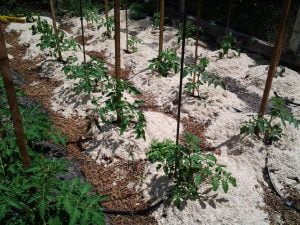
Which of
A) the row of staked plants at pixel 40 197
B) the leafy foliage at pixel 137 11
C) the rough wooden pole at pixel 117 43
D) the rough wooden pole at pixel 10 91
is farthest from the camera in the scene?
the leafy foliage at pixel 137 11

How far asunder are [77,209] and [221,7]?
10970 millimetres

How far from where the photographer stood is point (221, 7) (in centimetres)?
1180

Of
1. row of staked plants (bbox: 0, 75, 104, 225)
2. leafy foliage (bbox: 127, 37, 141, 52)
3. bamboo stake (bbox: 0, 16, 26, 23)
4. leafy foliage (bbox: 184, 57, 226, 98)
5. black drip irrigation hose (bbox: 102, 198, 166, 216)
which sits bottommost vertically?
black drip irrigation hose (bbox: 102, 198, 166, 216)

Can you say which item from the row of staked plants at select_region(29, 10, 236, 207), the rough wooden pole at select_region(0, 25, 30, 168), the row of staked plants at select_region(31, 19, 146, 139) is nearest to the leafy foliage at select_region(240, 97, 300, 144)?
the row of staked plants at select_region(29, 10, 236, 207)

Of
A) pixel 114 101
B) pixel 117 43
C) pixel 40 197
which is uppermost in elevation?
pixel 117 43

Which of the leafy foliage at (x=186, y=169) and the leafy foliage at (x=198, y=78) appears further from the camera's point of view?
the leafy foliage at (x=198, y=78)

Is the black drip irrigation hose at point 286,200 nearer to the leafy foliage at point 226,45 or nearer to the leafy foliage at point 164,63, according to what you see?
the leafy foliage at point 164,63

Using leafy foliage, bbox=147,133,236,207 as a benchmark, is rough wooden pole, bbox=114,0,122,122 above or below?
above

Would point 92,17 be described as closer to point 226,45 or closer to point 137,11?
point 137,11

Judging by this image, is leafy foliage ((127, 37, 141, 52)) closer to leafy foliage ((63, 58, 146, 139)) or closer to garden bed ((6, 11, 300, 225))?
garden bed ((6, 11, 300, 225))

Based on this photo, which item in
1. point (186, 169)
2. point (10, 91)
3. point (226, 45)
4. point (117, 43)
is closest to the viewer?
point (10, 91)

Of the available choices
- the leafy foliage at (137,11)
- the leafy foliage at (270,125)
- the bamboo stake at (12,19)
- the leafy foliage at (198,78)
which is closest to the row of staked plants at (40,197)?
the leafy foliage at (270,125)

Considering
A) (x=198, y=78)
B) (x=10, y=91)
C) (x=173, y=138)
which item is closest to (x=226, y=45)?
(x=198, y=78)

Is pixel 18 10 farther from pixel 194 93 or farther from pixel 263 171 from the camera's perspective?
pixel 263 171
